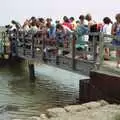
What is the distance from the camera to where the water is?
598 inches

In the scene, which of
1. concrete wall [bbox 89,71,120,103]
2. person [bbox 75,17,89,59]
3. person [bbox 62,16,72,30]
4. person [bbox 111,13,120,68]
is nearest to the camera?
concrete wall [bbox 89,71,120,103]

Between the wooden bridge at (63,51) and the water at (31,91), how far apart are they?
1.18m

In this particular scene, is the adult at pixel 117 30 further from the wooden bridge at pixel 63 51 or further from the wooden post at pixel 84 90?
the wooden post at pixel 84 90

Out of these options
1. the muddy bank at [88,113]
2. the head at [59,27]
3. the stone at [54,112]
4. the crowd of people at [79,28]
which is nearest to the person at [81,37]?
the crowd of people at [79,28]

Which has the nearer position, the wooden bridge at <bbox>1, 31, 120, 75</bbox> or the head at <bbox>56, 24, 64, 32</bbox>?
the wooden bridge at <bbox>1, 31, 120, 75</bbox>

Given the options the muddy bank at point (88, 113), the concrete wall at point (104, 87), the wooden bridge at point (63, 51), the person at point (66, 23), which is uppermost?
the person at point (66, 23)

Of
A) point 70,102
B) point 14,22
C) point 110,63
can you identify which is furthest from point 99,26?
point 14,22

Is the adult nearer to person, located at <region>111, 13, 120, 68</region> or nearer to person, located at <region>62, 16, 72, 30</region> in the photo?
person, located at <region>111, 13, 120, 68</region>

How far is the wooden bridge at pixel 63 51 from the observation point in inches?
584

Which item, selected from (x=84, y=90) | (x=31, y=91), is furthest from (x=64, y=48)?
(x=31, y=91)

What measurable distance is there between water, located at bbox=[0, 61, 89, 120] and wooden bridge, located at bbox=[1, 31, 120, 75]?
3.86 ft

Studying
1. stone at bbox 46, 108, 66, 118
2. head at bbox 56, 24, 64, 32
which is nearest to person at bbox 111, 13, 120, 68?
stone at bbox 46, 108, 66, 118

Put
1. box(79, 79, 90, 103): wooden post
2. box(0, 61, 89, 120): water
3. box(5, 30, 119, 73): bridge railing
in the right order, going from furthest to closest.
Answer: box(0, 61, 89, 120): water < box(79, 79, 90, 103): wooden post < box(5, 30, 119, 73): bridge railing

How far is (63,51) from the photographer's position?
Answer: 1781cm
